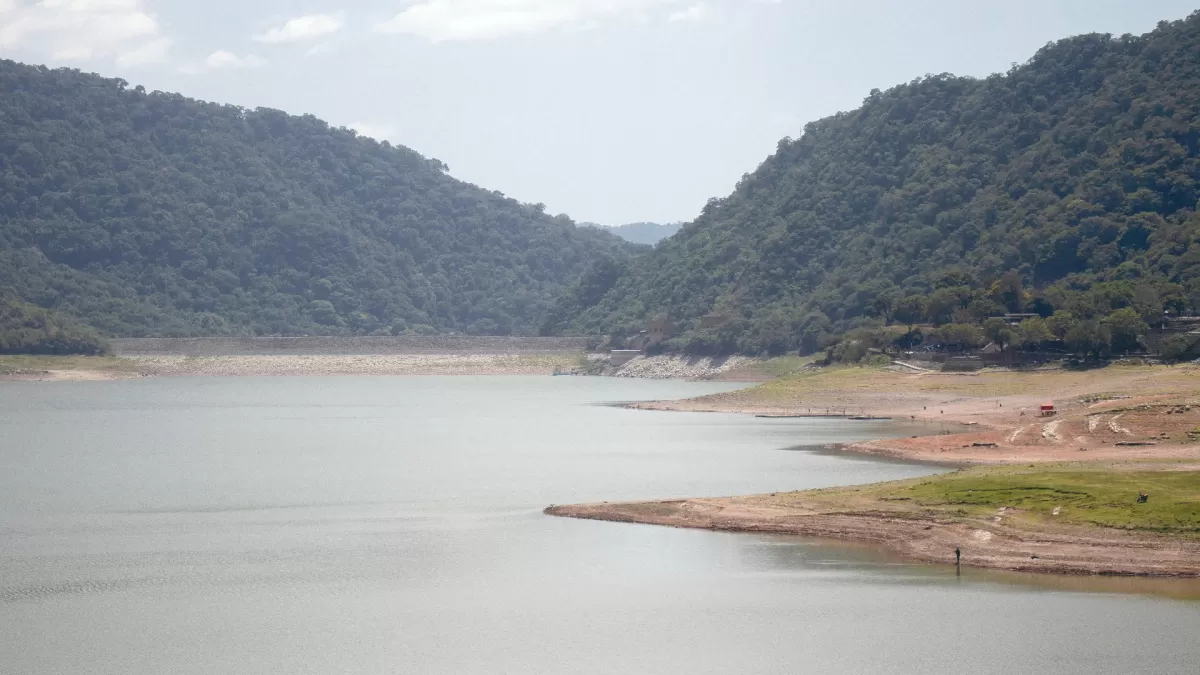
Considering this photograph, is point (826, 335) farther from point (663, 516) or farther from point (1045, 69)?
point (663, 516)

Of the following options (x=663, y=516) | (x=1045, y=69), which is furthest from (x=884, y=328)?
(x=663, y=516)

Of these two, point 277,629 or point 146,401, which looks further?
point 146,401

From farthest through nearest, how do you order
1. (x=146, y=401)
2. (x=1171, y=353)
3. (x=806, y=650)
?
(x=146, y=401), (x=1171, y=353), (x=806, y=650)

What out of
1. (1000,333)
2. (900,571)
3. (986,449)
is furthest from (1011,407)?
(900,571)

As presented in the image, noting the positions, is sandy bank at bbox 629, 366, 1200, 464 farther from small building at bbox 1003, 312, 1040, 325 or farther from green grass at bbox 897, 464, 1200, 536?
small building at bbox 1003, 312, 1040, 325

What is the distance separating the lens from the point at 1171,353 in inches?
3329

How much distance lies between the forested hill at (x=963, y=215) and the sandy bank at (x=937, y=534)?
61.3 m

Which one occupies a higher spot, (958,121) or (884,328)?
(958,121)

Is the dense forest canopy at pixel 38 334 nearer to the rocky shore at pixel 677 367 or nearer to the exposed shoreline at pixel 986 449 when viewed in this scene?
the rocky shore at pixel 677 367

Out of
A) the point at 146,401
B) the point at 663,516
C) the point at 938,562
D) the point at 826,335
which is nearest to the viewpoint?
the point at 938,562

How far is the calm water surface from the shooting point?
27.8 meters

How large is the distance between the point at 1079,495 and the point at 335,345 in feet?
450

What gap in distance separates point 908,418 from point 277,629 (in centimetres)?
5154

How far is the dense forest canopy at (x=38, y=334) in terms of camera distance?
142m
